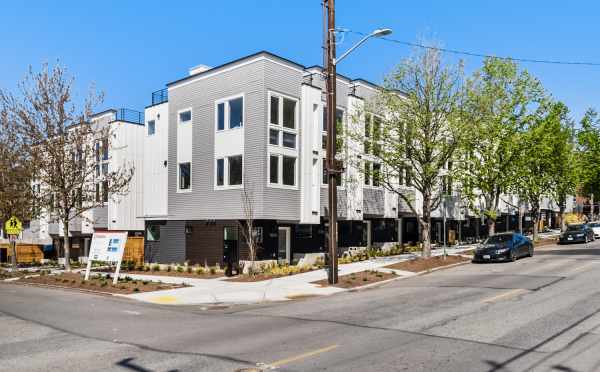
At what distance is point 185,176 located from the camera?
93.0 ft

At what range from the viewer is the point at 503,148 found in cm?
3128

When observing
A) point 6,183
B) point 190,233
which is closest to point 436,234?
point 190,233

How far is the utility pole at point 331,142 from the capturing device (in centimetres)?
1922

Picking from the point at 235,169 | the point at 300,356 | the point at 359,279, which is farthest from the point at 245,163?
the point at 300,356

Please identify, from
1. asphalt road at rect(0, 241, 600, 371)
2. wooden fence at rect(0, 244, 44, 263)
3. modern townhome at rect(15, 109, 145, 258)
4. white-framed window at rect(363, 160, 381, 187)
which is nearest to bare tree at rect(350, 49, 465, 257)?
white-framed window at rect(363, 160, 381, 187)

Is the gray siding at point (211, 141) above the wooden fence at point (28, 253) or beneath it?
above

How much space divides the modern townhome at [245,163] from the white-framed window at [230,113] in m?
0.05

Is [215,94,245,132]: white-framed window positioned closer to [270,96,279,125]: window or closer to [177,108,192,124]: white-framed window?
[270,96,279,125]: window

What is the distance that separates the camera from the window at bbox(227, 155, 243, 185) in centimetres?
Answer: 2534

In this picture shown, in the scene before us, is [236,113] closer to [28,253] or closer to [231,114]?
[231,114]

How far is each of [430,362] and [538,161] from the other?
30.4 m

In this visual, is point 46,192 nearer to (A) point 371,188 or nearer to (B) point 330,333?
(A) point 371,188

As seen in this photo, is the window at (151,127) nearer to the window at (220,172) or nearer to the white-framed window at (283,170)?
the window at (220,172)

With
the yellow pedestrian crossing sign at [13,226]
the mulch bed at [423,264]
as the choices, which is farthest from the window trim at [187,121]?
the mulch bed at [423,264]
